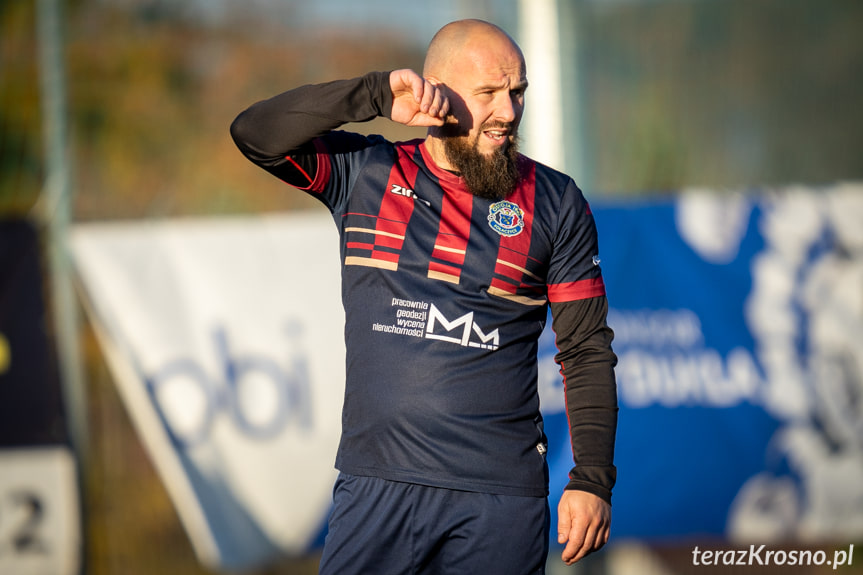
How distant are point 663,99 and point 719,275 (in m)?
1.28

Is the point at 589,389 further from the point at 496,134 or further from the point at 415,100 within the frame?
the point at 415,100

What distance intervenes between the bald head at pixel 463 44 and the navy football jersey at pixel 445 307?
323mm

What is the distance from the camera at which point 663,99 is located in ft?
18.4

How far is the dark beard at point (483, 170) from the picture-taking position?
2.73 meters


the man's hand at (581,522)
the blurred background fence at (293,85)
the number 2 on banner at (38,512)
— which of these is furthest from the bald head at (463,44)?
the number 2 on banner at (38,512)

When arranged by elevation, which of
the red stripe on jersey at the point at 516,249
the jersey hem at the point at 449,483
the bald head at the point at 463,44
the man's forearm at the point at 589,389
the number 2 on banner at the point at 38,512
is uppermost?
the bald head at the point at 463,44

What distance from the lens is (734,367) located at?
5.04 m

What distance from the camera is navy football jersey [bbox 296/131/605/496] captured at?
2.56 m

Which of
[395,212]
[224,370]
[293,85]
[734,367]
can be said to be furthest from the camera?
[293,85]

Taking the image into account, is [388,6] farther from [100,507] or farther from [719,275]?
[100,507]

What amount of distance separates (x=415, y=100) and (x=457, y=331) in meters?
0.70

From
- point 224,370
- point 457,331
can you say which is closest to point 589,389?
point 457,331

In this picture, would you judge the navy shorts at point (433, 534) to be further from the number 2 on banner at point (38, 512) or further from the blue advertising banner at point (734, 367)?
the number 2 on banner at point (38, 512)

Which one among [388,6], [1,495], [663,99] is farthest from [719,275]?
[1,495]
